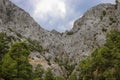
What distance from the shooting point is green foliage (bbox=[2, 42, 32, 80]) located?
60844 millimetres

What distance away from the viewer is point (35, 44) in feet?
525

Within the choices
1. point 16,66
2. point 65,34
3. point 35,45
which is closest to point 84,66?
point 16,66

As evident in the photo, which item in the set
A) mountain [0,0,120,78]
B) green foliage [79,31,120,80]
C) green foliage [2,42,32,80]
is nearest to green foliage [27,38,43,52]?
mountain [0,0,120,78]

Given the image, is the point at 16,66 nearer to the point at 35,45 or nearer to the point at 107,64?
the point at 107,64

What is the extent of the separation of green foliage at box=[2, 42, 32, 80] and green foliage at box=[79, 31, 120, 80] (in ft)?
58.4

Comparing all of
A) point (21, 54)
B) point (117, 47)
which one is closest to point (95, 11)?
point (117, 47)

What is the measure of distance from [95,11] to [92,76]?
329 ft

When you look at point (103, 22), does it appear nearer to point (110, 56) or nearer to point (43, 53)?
point (43, 53)

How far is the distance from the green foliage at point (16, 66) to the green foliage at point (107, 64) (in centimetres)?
1779

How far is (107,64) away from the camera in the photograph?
71.5 meters

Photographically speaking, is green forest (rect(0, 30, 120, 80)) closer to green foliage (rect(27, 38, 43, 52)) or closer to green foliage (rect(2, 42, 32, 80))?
green foliage (rect(2, 42, 32, 80))

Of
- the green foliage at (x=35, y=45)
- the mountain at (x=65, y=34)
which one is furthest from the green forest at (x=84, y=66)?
the green foliage at (x=35, y=45)

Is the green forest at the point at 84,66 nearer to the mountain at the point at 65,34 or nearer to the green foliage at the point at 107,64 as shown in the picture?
the green foliage at the point at 107,64

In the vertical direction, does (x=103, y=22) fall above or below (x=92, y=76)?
above
